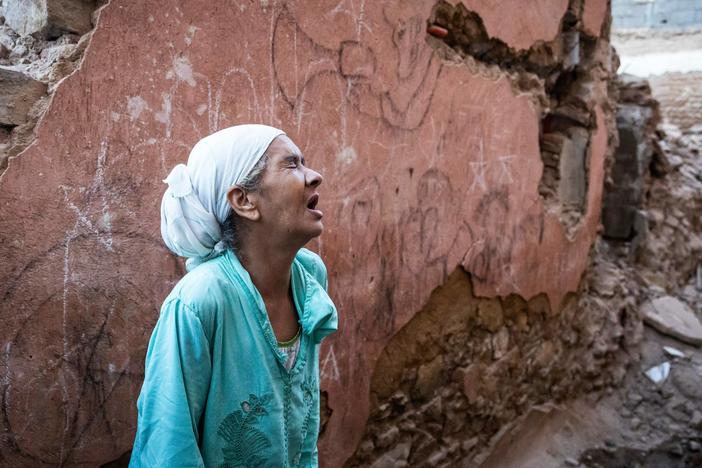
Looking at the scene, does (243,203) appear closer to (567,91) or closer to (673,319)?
(567,91)

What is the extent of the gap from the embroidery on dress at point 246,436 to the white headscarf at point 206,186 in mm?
368

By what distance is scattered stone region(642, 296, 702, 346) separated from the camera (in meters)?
4.32

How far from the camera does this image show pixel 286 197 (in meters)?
1.35

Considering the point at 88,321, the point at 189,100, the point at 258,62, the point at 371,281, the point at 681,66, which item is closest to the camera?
the point at 88,321

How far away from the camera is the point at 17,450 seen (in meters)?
1.40

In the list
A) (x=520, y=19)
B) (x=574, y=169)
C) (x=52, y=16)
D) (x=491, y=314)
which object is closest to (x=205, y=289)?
(x=52, y=16)

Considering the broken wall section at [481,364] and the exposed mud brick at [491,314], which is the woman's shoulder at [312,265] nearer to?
the broken wall section at [481,364]

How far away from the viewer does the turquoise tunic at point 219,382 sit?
1.15 metres

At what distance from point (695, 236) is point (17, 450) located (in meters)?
5.55

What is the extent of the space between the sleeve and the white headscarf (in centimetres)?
17

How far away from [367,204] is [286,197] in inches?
39.1

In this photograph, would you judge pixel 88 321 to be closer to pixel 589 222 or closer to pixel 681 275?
pixel 589 222

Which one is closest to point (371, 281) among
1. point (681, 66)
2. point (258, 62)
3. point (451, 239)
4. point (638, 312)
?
point (451, 239)

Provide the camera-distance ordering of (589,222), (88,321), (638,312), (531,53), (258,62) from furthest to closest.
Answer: (638,312)
(589,222)
(531,53)
(258,62)
(88,321)
